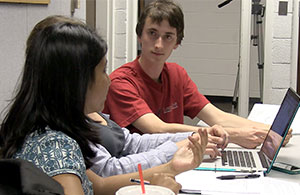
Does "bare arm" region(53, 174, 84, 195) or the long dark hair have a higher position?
the long dark hair

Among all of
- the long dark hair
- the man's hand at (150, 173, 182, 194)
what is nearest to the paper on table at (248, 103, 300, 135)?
the man's hand at (150, 173, 182, 194)

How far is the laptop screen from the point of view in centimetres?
160

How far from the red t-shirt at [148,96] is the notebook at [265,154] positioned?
486 mm

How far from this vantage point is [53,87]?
1090 mm

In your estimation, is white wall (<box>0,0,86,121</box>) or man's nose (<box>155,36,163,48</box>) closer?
man's nose (<box>155,36,163,48</box>)

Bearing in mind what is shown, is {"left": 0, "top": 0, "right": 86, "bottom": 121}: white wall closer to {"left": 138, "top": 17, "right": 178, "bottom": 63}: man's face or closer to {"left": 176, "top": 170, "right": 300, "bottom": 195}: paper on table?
{"left": 138, "top": 17, "right": 178, "bottom": 63}: man's face

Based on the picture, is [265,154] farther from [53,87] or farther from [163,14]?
[53,87]

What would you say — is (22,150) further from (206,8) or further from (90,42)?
(206,8)

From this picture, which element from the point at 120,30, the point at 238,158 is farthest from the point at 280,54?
the point at 238,158

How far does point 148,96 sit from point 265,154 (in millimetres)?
671

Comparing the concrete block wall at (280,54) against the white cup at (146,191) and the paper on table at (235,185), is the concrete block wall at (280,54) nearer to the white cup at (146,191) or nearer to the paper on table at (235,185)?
the paper on table at (235,185)

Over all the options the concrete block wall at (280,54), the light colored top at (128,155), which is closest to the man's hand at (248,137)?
the light colored top at (128,155)

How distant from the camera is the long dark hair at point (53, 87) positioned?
1087mm

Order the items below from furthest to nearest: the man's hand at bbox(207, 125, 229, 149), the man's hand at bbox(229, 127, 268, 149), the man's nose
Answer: the man's nose
the man's hand at bbox(229, 127, 268, 149)
the man's hand at bbox(207, 125, 229, 149)
